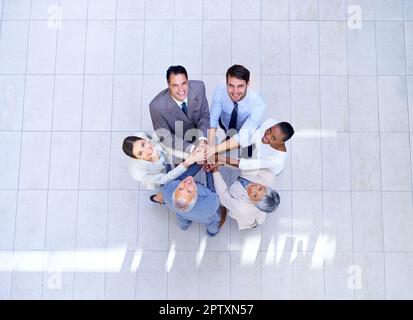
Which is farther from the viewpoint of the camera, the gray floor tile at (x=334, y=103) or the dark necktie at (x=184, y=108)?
the gray floor tile at (x=334, y=103)

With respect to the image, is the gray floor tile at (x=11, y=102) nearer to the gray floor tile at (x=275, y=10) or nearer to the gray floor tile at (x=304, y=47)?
the gray floor tile at (x=275, y=10)

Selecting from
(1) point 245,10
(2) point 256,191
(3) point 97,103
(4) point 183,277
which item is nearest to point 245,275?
(4) point 183,277

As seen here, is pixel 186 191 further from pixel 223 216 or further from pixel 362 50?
pixel 362 50

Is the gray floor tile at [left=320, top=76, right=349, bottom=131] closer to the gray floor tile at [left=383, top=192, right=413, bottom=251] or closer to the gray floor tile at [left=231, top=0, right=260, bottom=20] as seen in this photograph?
the gray floor tile at [left=383, top=192, right=413, bottom=251]

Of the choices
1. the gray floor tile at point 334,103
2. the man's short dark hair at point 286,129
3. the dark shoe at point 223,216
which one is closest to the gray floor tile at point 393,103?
the gray floor tile at point 334,103

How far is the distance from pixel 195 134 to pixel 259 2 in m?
1.89

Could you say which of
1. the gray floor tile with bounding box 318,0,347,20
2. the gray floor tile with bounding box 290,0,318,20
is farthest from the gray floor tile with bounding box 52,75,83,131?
the gray floor tile with bounding box 318,0,347,20

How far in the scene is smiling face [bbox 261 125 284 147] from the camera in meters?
3.48

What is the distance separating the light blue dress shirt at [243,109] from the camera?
3600mm

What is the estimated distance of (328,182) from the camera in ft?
14.2
